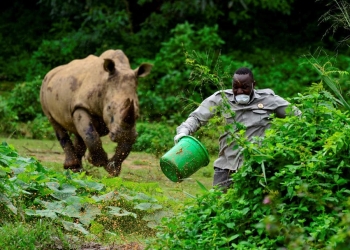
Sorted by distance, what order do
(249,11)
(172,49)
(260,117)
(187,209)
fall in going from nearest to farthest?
(187,209)
(260,117)
(172,49)
(249,11)

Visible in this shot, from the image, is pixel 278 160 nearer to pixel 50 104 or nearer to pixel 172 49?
pixel 50 104

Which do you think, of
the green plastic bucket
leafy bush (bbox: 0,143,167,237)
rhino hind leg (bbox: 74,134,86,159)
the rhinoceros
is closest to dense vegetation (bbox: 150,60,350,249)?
the green plastic bucket

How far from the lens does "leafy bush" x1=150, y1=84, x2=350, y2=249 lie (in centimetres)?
568

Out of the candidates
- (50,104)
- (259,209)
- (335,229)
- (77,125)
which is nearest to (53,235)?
(259,209)

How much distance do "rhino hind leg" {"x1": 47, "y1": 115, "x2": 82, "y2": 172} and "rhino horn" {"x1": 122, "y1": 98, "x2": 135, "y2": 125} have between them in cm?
123

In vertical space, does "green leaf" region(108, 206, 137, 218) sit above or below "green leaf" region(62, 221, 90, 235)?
below

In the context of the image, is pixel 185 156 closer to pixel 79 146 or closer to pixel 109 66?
pixel 109 66

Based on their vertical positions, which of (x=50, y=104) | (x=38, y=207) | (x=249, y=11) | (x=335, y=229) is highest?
(x=335, y=229)

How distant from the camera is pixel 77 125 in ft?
40.8

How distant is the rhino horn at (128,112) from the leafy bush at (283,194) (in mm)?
5452

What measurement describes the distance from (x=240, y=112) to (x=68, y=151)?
5.79 m

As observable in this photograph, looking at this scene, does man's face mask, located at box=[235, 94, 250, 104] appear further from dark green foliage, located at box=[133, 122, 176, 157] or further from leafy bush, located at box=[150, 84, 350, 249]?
dark green foliage, located at box=[133, 122, 176, 157]

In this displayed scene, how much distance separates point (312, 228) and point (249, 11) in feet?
56.4

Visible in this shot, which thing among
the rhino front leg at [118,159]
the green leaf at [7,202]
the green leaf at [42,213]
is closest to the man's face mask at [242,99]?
the green leaf at [42,213]
